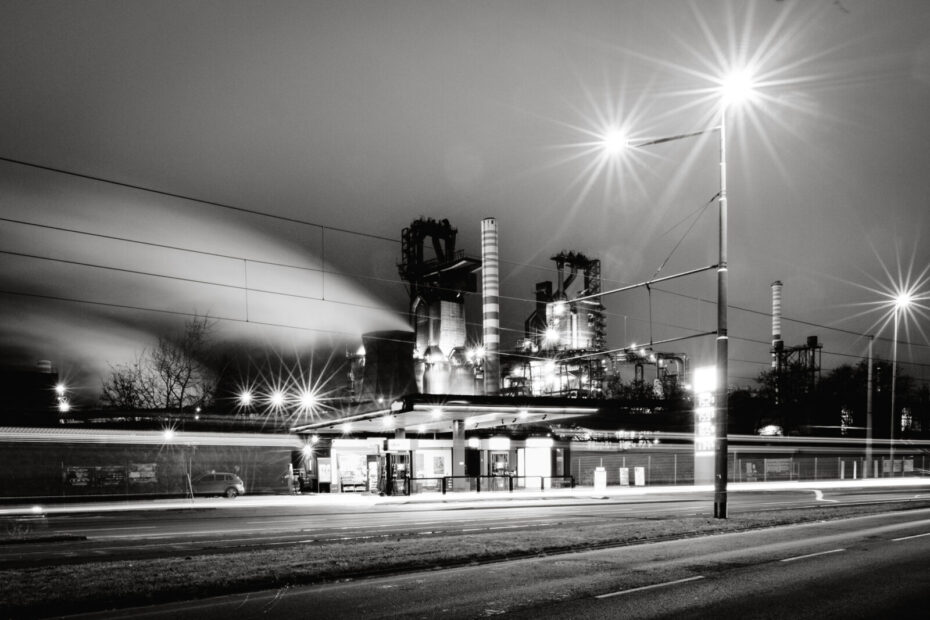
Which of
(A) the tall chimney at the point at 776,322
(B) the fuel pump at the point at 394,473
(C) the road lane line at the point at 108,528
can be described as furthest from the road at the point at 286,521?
(A) the tall chimney at the point at 776,322

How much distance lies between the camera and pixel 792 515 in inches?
920

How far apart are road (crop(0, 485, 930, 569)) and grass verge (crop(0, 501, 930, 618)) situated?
186cm

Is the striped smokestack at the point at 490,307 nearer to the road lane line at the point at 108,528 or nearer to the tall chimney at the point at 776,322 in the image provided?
the tall chimney at the point at 776,322

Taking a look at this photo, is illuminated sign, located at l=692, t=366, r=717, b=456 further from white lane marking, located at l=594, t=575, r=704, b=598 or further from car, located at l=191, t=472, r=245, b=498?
car, located at l=191, t=472, r=245, b=498

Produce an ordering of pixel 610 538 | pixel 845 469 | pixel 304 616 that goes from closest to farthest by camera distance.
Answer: pixel 304 616 < pixel 610 538 < pixel 845 469

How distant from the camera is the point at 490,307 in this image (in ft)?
263

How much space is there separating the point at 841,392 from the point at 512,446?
6653 cm

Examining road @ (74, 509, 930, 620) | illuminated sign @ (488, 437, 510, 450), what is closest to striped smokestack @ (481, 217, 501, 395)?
illuminated sign @ (488, 437, 510, 450)

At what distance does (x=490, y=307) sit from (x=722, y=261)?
6039 centimetres

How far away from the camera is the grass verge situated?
958 centimetres

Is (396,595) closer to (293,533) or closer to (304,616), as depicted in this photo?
(304,616)

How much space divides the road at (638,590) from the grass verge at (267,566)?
1.63 feet

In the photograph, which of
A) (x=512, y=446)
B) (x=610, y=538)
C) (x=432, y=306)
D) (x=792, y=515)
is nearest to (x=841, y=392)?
(x=432, y=306)

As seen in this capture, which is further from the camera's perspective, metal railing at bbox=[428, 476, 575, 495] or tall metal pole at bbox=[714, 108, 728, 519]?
metal railing at bbox=[428, 476, 575, 495]
